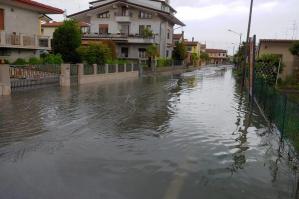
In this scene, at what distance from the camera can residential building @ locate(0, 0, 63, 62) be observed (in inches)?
1046

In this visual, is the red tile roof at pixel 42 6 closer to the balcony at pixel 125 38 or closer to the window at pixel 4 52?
the window at pixel 4 52

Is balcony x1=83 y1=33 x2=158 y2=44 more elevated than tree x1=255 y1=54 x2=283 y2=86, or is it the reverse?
balcony x1=83 y1=33 x2=158 y2=44

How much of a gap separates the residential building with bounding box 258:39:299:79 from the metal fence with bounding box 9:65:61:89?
16.4 metres

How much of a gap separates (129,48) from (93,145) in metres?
48.4

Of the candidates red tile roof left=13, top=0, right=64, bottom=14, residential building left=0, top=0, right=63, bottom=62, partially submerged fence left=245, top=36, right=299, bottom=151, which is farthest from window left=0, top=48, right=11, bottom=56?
partially submerged fence left=245, top=36, right=299, bottom=151

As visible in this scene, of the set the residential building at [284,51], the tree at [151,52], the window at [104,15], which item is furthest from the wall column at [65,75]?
the window at [104,15]

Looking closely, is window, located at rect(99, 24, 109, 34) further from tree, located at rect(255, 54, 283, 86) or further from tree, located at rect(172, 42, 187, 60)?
tree, located at rect(255, 54, 283, 86)

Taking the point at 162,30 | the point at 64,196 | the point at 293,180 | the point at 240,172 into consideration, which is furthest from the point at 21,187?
the point at 162,30

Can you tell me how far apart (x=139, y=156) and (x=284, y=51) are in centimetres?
2414

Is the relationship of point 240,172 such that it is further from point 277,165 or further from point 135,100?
point 135,100

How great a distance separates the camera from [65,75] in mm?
24953

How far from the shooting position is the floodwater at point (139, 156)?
19.9ft

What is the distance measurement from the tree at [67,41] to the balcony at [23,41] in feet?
5.65

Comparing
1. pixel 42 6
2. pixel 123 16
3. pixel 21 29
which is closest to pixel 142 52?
pixel 123 16
